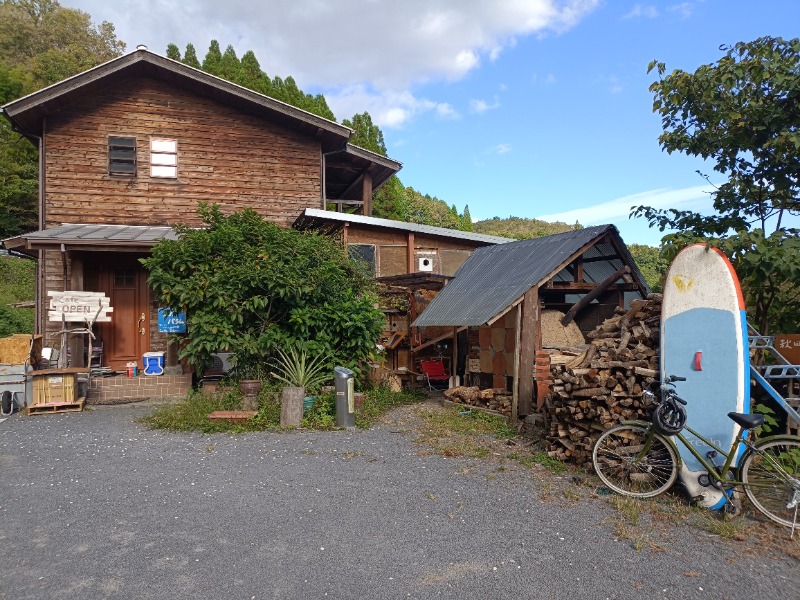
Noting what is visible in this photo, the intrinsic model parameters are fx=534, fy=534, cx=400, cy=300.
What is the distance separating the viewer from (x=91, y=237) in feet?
36.7

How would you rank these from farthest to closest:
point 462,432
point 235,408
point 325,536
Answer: point 235,408 → point 462,432 → point 325,536

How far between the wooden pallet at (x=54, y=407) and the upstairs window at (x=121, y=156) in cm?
674

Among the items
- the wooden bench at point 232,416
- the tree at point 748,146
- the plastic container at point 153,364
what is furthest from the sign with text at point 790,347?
the plastic container at point 153,364

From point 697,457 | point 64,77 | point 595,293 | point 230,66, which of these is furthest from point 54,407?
point 64,77

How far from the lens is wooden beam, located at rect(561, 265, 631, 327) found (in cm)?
948

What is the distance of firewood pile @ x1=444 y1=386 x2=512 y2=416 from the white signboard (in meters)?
7.45

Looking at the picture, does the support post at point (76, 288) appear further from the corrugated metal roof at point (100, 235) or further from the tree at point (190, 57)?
the tree at point (190, 57)

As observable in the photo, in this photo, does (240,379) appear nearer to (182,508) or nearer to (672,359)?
(182,508)

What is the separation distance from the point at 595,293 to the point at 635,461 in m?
4.58

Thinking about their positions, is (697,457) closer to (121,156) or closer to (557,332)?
(557,332)

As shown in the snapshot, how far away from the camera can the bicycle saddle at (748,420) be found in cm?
465

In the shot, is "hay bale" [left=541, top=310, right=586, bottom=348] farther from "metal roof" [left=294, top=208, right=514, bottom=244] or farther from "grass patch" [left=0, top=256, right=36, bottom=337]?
"grass patch" [left=0, top=256, right=36, bottom=337]

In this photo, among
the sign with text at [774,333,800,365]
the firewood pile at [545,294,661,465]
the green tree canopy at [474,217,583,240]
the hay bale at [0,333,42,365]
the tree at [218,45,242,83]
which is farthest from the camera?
the green tree canopy at [474,217,583,240]

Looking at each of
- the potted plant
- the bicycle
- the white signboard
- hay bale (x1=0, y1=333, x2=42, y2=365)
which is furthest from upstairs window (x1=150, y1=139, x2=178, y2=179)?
the bicycle
